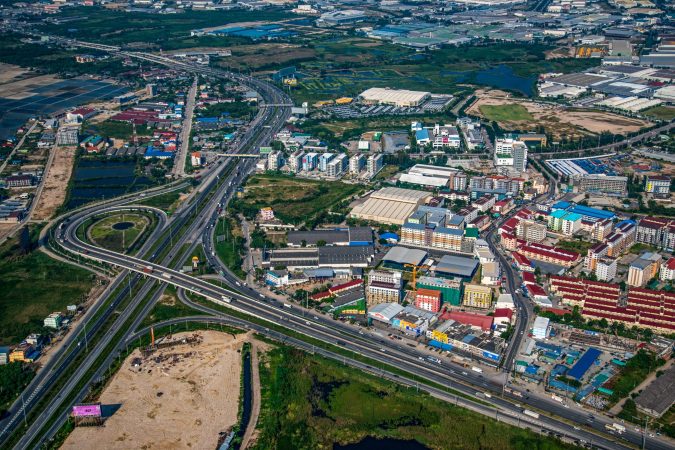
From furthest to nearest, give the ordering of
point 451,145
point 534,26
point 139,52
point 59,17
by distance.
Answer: point 59,17
point 534,26
point 139,52
point 451,145

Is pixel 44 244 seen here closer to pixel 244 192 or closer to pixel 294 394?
pixel 244 192

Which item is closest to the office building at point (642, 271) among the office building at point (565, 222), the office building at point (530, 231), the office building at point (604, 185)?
the office building at point (565, 222)

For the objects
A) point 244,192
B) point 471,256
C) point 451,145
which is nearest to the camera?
point 471,256

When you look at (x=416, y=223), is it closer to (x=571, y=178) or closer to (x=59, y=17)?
(x=571, y=178)

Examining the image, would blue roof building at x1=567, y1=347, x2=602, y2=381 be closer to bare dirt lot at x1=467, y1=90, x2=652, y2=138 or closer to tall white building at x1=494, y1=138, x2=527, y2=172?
tall white building at x1=494, y1=138, x2=527, y2=172

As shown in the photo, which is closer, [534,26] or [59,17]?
[534,26]

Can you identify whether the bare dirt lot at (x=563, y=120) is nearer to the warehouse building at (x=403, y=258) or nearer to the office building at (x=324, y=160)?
the office building at (x=324, y=160)

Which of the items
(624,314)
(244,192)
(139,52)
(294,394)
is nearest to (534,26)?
(139,52)
